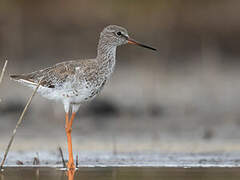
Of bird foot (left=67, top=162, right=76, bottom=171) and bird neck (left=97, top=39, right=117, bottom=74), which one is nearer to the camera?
bird foot (left=67, top=162, right=76, bottom=171)

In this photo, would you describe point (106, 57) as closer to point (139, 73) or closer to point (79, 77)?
point (79, 77)

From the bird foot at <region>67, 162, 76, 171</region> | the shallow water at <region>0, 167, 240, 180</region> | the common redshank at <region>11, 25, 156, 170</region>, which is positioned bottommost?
the shallow water at <region>0, 167, 240, 180</region>

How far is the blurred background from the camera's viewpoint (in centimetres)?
1348

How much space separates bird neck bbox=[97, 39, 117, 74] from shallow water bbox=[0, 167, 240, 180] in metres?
1.57

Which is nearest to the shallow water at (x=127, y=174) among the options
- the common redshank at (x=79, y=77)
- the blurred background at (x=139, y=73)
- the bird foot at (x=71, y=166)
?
the bird foot at (x=71, y=166)

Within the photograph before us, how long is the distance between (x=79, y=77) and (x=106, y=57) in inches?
22.8

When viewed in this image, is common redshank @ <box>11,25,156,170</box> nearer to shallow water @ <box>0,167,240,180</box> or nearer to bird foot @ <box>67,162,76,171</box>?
bird foot @ <box>67,162,76,171</box>

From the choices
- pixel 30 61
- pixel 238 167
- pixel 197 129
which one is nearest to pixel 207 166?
pixel 238 167

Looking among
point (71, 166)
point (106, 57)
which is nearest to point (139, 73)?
point (106, 57)

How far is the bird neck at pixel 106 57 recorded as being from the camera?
1114 centimetres

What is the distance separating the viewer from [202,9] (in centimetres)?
1992

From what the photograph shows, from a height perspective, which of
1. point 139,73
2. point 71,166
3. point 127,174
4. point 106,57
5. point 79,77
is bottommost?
point 127,174

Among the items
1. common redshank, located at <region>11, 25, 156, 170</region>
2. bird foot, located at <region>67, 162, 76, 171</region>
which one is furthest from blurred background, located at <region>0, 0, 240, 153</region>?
bird foot, located at <region>67, 162, 76, 171</region>

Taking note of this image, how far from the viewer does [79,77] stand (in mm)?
10906
